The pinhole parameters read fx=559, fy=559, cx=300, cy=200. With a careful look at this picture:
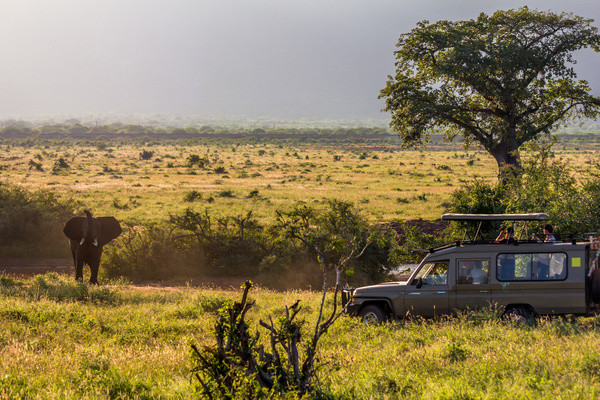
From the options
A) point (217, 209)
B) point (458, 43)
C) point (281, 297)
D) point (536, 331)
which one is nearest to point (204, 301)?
point (281, 297)

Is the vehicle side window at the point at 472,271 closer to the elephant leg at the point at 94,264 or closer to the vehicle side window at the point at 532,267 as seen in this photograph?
the vehicle side window at the point at 532,267

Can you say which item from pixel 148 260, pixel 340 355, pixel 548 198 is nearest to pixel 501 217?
pixel 340 355

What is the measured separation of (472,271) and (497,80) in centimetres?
1680

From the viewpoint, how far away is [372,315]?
38.4ft

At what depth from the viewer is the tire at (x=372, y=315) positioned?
11570 millimetres

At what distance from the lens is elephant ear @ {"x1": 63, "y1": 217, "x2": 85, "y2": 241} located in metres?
18.4

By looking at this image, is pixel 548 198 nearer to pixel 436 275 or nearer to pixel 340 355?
pixel 436 275

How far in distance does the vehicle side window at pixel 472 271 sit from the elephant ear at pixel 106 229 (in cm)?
1213

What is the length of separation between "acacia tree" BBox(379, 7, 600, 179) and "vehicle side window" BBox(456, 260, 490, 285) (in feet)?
47.1

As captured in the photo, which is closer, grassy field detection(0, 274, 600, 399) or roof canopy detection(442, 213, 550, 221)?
grassy field detection(0, 274, 600, 399)

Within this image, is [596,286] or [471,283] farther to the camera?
[471,283]

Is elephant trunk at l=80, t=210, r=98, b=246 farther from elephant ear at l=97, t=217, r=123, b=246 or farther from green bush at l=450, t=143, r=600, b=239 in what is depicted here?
green bush at l=450, t=143, r=600, b=239

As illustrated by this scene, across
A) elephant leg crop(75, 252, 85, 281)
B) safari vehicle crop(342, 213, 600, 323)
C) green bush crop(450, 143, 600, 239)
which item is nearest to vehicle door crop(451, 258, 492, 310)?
safari vehicle crop(342, 213, 600, 323)

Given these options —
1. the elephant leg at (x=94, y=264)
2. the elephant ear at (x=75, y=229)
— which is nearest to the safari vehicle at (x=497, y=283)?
the elephant leg at (x=94, y=264)
